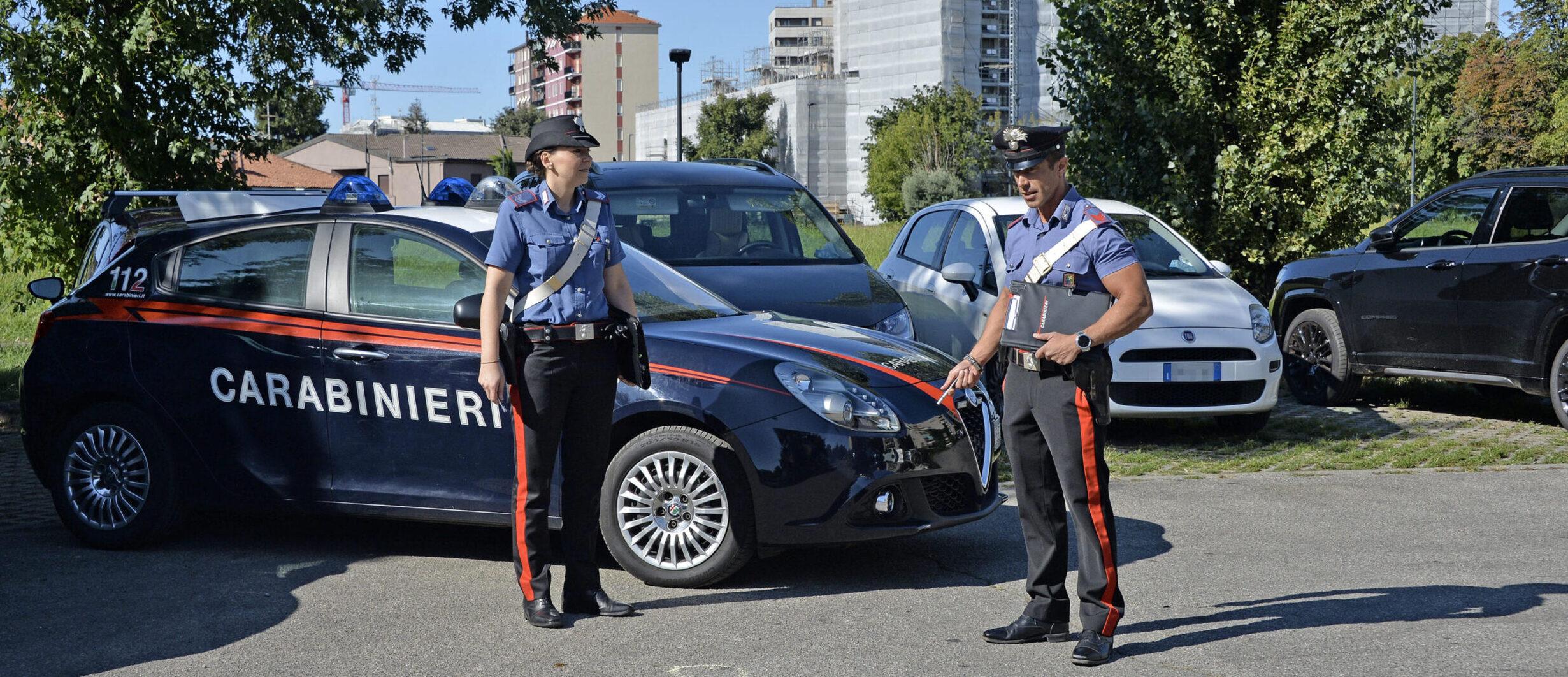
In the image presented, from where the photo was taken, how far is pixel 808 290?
9117 millimetres

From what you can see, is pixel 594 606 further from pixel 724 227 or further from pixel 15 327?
pixel 15 327

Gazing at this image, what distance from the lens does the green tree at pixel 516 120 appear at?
146 metres

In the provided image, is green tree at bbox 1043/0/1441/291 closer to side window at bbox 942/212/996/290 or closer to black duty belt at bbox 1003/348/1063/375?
side window at bbox 942/212/996/290

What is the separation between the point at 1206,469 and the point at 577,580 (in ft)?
15.4

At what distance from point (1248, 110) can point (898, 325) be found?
556 centimetres

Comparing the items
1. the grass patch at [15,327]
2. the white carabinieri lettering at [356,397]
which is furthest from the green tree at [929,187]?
the white carabinieri lettering at [356,397]

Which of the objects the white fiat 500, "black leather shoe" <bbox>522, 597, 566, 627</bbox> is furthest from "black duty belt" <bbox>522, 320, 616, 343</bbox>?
the white fiat 500

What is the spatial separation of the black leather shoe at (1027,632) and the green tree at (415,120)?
152 m

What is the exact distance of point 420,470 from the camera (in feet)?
19.6

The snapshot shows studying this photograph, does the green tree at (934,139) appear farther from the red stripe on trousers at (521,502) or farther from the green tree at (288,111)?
the red stripe on trousers at (521,502)

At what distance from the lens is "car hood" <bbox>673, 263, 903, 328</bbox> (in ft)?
29.0

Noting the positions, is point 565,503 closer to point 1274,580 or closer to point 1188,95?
point 1274,580

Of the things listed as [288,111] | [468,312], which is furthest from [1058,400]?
[288,111]

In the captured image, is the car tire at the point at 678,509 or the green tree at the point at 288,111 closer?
the car tire at the point at 678,509
